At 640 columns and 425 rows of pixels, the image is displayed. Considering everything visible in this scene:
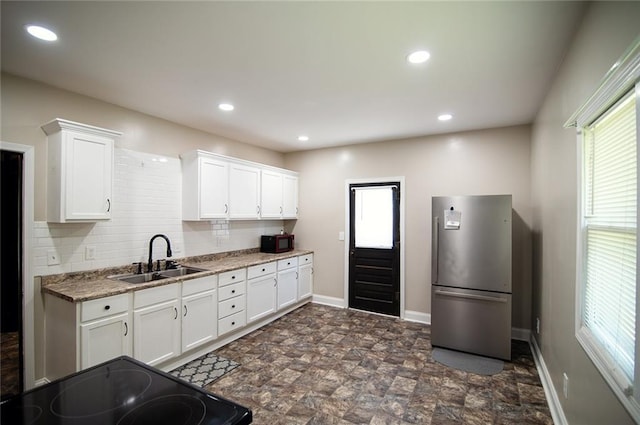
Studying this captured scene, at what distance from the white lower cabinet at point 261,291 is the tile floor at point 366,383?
0.91 ft

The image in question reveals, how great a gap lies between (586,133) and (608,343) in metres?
1.13

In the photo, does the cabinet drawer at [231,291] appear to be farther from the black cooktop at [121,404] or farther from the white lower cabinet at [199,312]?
the black cooktop at [121,404]

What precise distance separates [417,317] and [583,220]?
2989mm

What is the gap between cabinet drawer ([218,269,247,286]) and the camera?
345 cm


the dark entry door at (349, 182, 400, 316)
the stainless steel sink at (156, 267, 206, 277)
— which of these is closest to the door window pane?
the dark entry door at (349, 182, 400, 316)

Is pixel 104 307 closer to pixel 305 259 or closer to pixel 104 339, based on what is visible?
pixel 104 339

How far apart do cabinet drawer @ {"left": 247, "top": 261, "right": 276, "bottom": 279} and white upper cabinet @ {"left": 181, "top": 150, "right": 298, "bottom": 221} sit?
73 centimetres

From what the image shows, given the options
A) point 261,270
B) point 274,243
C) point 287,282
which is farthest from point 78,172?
point 287,282

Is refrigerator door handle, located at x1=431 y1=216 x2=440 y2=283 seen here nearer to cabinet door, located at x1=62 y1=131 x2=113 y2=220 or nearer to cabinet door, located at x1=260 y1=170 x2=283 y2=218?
cabinet door, located at x1=260 y1=170 x2=283 y2=218

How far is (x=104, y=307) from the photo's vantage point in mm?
2424

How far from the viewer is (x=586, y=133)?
1.74 m

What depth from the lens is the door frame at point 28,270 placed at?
248cm

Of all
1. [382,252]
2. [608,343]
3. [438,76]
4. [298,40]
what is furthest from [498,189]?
[298,40]

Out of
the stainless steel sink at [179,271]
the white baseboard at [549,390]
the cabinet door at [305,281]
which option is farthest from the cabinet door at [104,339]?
the white baseboard at [549,390]
